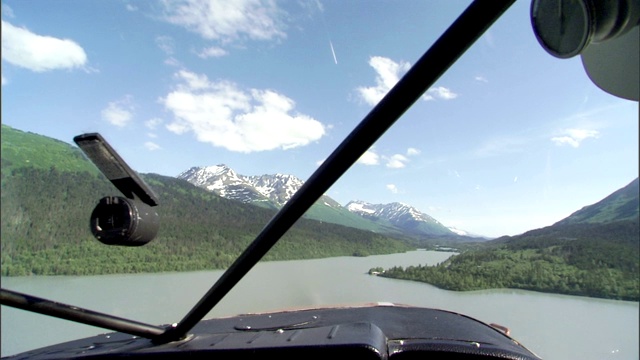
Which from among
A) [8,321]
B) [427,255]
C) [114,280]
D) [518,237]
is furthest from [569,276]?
[8,321]

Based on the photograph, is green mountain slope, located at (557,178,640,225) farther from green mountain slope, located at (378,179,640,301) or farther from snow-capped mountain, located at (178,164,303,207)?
snow-capped mountain, located at (178,164,303,207)

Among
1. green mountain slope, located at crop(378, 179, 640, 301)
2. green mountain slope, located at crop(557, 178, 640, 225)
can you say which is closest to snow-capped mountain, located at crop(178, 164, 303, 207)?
green mountain slope, located at crop(378, 179, 640, 301)

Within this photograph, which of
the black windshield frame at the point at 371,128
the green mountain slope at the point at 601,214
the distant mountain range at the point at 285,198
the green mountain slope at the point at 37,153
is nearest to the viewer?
the black windshield frame at the point at 371,128

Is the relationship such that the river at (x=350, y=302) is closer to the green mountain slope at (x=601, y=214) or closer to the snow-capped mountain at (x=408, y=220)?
the green mountain slope at (x=601, y=214)

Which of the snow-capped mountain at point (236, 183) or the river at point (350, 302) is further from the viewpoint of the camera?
the snow-capped mountain at point (236, 183)

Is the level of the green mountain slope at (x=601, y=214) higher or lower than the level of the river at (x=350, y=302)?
higher

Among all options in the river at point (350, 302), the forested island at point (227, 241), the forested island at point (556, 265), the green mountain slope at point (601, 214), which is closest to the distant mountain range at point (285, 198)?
the forested island at point (227, 241)
